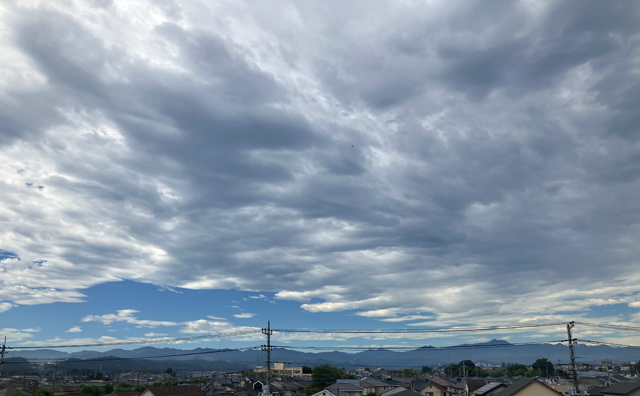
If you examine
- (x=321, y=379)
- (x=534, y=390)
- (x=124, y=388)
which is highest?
(x=534, y=390)

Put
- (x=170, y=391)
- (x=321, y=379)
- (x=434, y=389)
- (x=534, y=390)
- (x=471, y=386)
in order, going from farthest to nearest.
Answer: (x=321, y=379)
(x=434, y=389)
(x=471, y=386)
(x=170, y=391)
(x=534, y=390)

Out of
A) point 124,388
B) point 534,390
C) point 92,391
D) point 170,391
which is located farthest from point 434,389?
point 92,391

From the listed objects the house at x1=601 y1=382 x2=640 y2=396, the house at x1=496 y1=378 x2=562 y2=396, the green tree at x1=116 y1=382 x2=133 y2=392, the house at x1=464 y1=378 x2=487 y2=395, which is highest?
the house at x1=496 y1=378 x2=562 y2=396

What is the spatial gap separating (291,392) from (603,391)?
242 ft

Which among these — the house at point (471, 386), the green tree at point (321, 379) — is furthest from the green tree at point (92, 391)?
the house at point (471, 386)

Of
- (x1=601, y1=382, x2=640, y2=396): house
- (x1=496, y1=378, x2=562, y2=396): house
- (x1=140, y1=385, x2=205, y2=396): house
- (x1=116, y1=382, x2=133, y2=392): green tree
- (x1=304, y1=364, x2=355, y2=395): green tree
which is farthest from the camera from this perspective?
(x1=304, y1=364, x2=355, y2=395): green tree

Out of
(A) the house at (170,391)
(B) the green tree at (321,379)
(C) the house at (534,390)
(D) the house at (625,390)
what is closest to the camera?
(C) the house at (534,390)

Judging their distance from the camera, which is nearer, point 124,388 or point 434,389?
point 434,389

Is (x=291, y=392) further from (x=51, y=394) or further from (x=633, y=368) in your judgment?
(x=633, y=368)

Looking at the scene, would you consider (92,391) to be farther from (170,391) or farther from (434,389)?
(434,389)

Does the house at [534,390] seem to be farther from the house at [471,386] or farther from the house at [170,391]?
the house at [170,391]

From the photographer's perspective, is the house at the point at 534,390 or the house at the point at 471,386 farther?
the house at the point at 471,386

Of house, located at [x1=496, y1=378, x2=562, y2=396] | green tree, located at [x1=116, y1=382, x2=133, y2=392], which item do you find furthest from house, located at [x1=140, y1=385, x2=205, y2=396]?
house, located at [x1=496, y1=378, x2=562, y2=396]

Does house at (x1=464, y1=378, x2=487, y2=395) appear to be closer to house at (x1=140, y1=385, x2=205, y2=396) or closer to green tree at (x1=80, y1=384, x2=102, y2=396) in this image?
house at (x1=140, y1=385, x2=205, y2=396)
